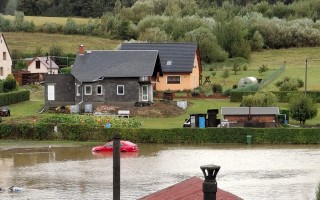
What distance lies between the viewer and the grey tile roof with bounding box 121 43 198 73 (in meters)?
83.5

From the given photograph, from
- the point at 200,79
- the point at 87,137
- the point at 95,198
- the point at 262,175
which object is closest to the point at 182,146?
the point at 87,137

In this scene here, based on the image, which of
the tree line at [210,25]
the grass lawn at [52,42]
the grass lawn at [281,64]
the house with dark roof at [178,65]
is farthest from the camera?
the grass lawn at [52,42]

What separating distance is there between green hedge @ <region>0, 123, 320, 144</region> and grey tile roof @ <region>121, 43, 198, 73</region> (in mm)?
23703

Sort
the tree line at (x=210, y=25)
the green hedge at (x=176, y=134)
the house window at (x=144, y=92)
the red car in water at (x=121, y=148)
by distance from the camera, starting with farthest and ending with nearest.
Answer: the tree line at (x=210, y=25), the house window at (x=144, y=92), the green hedge at (x=176, y=134), the red car in water at (x=121, y=148)

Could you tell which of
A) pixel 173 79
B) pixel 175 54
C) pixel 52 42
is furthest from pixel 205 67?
pixel 52 42

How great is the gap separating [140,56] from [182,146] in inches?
717

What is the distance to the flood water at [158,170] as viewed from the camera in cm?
4206

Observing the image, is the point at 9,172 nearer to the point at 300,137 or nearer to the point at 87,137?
the point at 87,137

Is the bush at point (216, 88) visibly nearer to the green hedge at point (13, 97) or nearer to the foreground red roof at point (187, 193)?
the green hedge at point (13, 97)

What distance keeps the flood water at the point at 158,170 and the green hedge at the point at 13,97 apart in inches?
642

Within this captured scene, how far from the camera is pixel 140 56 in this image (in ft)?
246

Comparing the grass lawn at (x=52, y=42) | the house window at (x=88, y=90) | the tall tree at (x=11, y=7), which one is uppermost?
the tall tree at (x=11, y=7)

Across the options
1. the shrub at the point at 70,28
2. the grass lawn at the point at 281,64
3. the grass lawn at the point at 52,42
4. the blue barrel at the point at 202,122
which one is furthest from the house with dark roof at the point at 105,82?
the shrub at the point at 70,28

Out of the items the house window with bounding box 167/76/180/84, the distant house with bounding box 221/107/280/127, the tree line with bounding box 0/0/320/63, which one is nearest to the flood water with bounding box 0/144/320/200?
the distant house with bounding box 221/107/280/127
